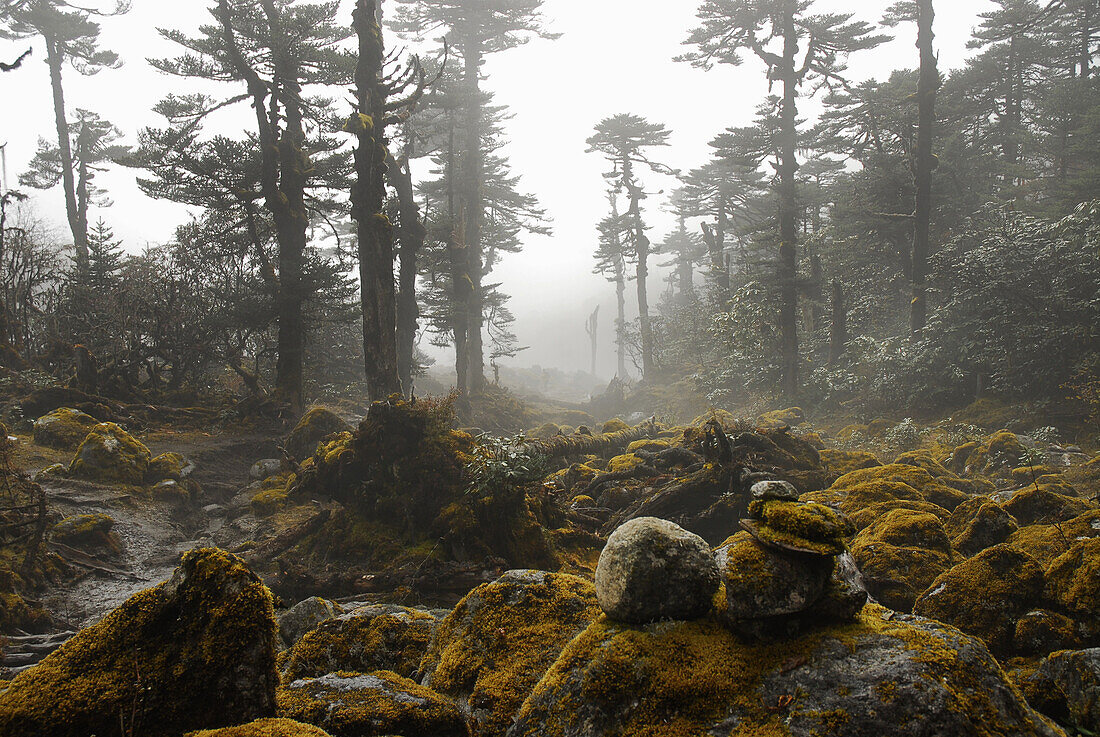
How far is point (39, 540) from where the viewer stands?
19.2 feet

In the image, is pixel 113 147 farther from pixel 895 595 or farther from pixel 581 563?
pixel 895 595

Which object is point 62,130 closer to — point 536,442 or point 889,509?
point 536,442

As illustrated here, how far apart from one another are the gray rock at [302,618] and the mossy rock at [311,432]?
7191 millimetres

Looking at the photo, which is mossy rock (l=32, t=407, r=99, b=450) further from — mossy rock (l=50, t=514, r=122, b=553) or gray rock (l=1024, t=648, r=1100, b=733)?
gray rock (l=1024, t=648, r=1100, b=733)

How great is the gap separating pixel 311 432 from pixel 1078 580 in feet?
38.2

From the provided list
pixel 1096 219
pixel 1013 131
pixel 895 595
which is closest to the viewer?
pixel 895 595

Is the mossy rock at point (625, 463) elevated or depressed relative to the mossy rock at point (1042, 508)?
depressed

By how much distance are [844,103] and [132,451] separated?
1247 inches

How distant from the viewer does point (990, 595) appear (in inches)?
130

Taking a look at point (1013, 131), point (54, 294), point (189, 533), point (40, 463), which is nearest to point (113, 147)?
point (54, 294)

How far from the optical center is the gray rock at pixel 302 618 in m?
4.12

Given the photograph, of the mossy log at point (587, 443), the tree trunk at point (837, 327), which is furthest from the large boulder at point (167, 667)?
the tree trunk at point (837, 327)

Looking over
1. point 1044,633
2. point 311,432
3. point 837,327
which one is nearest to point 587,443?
point 311,432

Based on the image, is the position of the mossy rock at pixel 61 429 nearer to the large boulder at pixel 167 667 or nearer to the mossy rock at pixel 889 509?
the large boulder at pixel 167 667
